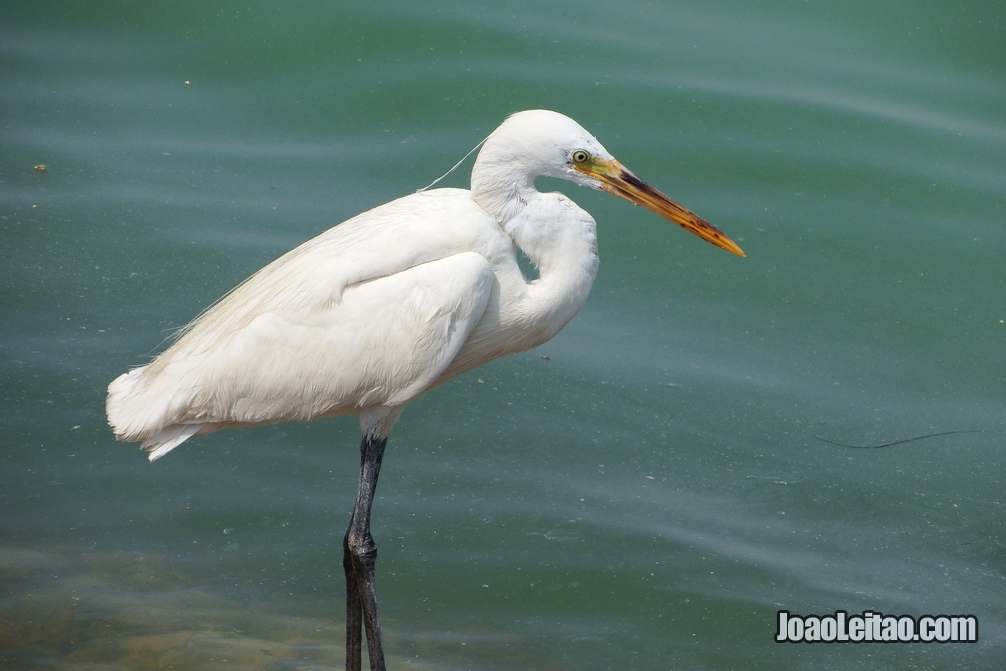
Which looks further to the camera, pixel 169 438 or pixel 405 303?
pixel 169 438

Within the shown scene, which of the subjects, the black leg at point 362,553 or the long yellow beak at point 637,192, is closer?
the long yellow beak at point 637,192

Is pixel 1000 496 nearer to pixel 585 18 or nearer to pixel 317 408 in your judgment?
pixel 317 408

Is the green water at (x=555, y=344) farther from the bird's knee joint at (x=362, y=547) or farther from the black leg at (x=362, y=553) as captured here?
the bird's knee joint at (x=362, y=547)

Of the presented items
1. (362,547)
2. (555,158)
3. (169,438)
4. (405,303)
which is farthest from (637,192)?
(169,438)

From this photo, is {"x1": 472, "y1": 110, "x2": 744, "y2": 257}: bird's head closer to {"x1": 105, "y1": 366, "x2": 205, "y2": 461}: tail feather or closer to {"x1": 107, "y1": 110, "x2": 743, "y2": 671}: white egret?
{"x1": 107, "y1": 110, "x2": 743, "y2": 671}: white egret

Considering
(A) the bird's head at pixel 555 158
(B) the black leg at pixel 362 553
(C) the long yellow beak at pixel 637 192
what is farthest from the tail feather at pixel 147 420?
(C) the long yellow beak at pixel 637 192

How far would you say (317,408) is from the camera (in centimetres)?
329

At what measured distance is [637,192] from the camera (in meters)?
3.19

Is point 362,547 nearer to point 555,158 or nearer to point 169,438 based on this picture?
point 169,438

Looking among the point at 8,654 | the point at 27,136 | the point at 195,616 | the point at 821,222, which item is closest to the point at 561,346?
the point at 821,222

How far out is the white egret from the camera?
3098 mm

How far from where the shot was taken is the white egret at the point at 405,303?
10.2ft

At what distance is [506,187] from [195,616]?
1759mm

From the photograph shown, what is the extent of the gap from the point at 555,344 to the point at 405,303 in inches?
74.6
